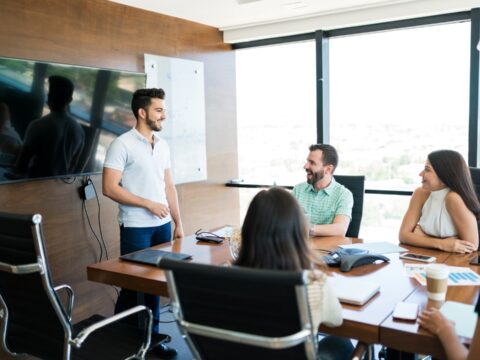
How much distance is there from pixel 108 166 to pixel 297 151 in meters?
2.29

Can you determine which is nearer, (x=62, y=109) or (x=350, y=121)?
(x=62, y=109)

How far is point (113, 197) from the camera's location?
2.71m

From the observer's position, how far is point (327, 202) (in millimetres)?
2812

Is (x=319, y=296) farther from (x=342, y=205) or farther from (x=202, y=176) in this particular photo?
(x=202, y=176)

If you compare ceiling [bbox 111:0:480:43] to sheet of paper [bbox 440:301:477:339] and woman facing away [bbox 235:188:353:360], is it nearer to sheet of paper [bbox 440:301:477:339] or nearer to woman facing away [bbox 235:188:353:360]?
woman facing away [bbox 235:188:353:360]

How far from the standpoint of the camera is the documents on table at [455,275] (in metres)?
1.72

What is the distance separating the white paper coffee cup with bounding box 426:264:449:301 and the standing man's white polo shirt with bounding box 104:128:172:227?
1.71 m

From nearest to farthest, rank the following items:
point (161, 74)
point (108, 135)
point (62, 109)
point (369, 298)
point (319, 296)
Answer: point (319, 296)
point (369, 298)
point (62, 109)
point (108, 135)
point (161, 74)

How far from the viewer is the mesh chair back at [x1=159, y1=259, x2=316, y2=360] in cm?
111

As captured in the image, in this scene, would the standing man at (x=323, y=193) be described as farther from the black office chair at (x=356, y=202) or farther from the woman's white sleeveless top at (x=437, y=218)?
the woman's white sleeveless top at (x=437, y=218)

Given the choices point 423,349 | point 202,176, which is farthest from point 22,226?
point 202,176

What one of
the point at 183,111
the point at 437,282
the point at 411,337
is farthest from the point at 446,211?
the point at 183,111

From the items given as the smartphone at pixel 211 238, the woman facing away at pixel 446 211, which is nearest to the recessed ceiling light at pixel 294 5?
the woman facing away at pixel 446 211

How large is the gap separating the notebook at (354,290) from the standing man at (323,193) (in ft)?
3.16
